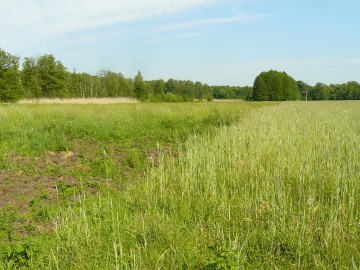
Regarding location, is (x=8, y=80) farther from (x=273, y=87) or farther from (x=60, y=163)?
(x=273, y=87)

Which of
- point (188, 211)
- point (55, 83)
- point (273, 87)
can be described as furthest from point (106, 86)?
point (188, 211)

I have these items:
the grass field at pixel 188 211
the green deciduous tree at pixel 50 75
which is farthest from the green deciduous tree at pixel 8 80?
the grass field at pixel 188 211

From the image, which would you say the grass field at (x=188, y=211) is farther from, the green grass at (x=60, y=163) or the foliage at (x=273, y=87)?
the foliage at (x=273, y=87)

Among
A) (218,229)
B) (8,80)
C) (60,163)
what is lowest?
(60,163)

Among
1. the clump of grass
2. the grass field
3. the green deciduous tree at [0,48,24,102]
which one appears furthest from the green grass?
the green deciduous tree at [0,48,24,102]

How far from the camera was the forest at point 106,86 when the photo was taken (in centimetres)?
4466

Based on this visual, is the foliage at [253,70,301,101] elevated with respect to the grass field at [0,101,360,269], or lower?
elevated

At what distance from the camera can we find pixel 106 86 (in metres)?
75.2

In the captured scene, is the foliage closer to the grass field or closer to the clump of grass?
the grass field

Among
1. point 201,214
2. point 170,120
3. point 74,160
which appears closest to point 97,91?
point 170,120

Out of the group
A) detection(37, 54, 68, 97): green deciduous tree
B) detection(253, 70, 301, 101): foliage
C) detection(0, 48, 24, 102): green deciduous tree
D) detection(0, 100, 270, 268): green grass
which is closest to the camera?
detection(0, 100, 270, 268): green grass

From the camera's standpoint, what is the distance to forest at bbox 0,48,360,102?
147 feet

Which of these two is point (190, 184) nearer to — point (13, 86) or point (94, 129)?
point (94, 129)

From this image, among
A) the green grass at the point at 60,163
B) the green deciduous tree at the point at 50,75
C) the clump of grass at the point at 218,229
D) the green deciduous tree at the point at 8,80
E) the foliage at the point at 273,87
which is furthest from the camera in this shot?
the foliage at the point at 273,87
